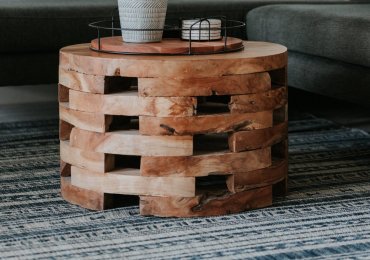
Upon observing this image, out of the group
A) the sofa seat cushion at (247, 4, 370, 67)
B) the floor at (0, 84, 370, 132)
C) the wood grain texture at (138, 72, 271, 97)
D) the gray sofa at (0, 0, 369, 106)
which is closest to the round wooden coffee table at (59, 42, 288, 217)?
the wood grain texture at (138, 72, 271, 97)

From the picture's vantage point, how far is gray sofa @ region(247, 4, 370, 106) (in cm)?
236

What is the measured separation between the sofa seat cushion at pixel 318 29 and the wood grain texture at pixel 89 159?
89cm

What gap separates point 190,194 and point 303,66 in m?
1.03

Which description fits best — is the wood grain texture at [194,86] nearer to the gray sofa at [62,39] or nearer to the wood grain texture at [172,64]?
the wood grain texture at [172,64]

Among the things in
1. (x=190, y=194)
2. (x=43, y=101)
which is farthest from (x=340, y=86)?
(x=43, y=101)

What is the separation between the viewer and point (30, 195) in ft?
6.51

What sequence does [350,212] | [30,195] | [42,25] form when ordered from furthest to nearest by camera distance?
[42,25]
[30,195]
[350,212]

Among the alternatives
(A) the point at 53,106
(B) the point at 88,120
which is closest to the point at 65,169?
(B) the point at 88,120

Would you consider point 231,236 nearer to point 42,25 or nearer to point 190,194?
point 190,194

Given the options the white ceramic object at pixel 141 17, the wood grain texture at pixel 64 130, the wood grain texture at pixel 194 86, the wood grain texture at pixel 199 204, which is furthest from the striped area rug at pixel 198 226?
the white ceramic object at pixel 141 17

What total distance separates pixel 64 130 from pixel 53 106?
1.34m

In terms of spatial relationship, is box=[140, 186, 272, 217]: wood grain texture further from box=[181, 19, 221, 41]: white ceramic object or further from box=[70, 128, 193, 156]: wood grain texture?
box=[181, 19, 221, 41]: white ceramic object

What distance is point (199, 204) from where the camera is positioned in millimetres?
1778

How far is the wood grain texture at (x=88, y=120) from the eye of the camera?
177 cm
